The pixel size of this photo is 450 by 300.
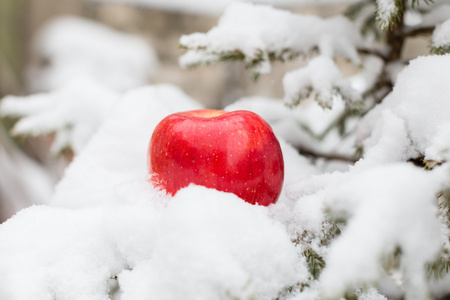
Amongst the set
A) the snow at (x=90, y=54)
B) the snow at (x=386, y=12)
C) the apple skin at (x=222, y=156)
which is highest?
the snow at (x=386, y=12)

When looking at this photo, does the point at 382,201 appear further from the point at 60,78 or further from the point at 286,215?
the point at 60,78

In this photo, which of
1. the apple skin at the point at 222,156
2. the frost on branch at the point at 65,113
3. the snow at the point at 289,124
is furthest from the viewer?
the frost on branch at the point at 65,113

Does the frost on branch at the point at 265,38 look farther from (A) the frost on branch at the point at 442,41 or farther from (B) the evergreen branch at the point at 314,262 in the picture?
(B) the evergreen branch at the point at 314,262

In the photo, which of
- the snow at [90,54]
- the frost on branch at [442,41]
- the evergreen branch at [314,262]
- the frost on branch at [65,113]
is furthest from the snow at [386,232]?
the snow at [90,54]

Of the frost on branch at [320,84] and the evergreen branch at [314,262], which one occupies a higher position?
the frost on branch at [320,84]

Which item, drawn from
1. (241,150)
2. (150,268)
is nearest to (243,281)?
(150,268)

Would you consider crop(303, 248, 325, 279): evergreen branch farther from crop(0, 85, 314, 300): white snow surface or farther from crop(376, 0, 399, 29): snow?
crop(376, 0, 399, 29): snow

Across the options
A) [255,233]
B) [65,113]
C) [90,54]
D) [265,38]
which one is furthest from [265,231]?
[90,54]

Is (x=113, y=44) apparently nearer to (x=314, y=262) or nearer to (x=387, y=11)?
(x=387, y=11)
